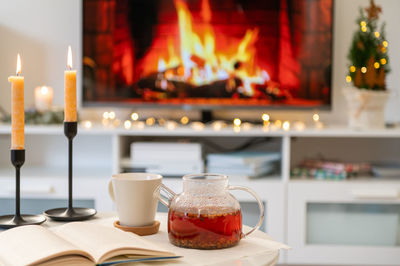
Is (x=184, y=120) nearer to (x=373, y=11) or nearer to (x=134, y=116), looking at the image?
(x=134, y=116)

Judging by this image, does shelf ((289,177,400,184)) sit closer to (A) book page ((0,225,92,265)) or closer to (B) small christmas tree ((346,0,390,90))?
(B) small christmas tree ((346,0,390,90))

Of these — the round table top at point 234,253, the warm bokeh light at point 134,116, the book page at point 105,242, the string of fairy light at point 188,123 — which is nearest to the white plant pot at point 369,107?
the string of fairy light at point 188,123

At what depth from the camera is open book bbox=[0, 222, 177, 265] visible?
811mm

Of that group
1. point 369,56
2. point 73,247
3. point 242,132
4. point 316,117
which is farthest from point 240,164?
point 73,247

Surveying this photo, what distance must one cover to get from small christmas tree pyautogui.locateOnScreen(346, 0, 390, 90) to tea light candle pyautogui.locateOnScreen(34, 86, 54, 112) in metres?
1.38

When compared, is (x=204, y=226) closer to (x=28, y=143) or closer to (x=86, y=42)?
(x=86, y=42)

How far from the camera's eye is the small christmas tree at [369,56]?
2.43 m

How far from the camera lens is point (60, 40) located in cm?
280

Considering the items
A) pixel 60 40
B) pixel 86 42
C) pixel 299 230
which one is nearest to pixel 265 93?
pixel 299 230

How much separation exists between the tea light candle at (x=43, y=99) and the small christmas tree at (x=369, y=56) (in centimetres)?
138

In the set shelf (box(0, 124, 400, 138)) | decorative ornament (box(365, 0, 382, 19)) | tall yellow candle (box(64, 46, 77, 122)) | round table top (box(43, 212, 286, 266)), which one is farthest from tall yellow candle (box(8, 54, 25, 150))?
decorative ornament (box(365, 0, 382, 19))

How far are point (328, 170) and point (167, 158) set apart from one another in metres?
0.71

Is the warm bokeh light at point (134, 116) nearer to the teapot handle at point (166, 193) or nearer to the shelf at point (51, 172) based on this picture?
the shelf at point (51, 172)

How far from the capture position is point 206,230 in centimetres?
93
